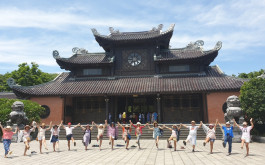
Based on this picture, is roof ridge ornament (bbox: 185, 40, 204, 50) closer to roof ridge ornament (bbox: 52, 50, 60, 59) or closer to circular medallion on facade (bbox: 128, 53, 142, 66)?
circular medallion on facade (bbox: 128, 53, 142, 66)

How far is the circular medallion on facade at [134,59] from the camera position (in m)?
21.2

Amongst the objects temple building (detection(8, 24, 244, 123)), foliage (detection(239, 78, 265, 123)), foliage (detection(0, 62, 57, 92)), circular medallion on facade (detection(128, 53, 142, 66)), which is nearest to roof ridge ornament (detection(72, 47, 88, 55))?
temple building (detection(8, 24, 244, 123))

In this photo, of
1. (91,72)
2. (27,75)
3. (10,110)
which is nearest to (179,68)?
(91,72)

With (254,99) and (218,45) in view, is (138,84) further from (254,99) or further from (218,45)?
(254,99)

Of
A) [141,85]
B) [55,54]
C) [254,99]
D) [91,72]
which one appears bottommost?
[254,99]

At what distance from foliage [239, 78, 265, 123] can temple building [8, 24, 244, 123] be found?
12.4 ft

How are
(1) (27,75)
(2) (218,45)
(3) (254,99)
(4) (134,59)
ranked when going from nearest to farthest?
(3) (254,99) < (2) (218,45) < (4) (134,59) < (1) (27,75)

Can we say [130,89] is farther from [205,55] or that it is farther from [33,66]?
[33,66]

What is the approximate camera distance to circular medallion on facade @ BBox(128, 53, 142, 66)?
69.4 feet

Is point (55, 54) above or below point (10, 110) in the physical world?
above

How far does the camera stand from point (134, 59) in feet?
69.9

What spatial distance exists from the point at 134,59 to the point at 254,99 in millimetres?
11921

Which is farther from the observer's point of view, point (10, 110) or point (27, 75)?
point (27, 75)

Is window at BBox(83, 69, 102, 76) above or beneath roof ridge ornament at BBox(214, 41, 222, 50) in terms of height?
beneath
